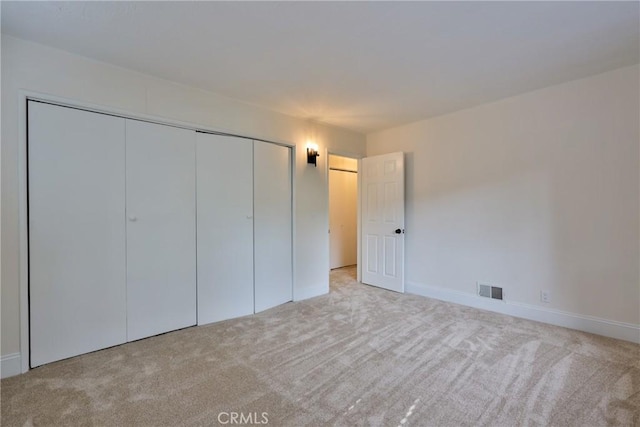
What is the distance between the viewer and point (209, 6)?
5.82 ft

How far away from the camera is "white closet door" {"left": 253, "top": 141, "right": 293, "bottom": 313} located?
3438 mm

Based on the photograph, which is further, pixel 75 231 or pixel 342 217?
pixel 342 217

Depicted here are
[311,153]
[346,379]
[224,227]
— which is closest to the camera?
[346,379]

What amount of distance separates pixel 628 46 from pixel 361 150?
9.65 feet

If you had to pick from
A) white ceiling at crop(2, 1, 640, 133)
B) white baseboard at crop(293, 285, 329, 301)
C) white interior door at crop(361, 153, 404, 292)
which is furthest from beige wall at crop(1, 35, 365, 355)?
white interior door at crop(361, 153, 404, 292)

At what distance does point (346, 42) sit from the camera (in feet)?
7.04

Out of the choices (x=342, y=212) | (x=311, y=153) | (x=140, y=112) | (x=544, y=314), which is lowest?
(x=544, y=314)

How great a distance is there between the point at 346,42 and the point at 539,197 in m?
2.47

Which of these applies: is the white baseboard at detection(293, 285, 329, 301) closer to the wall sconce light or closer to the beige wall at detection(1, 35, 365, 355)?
the beige wall at detection(1, 35, 365, 355)

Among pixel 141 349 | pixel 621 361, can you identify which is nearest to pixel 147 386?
pixel 141 349

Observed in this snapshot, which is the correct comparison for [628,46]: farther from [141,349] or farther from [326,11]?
[141,349]

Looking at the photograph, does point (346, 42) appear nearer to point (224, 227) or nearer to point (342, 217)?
point (224, 227)

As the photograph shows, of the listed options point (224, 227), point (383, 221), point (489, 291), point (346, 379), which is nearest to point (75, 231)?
point (224, 227)

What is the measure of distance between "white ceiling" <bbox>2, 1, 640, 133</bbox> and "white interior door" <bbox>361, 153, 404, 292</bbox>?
1380mm
